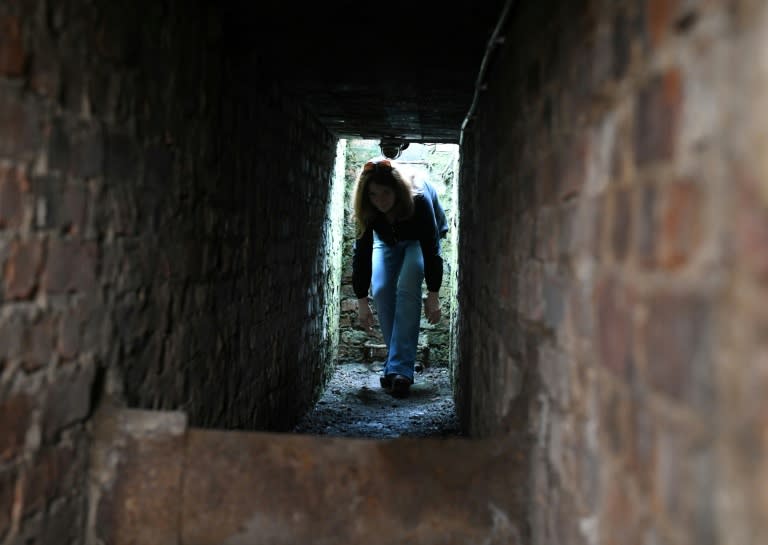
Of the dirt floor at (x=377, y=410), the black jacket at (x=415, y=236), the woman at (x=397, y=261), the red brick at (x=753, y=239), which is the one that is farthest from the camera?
the black jacket at (x=415, y=236)

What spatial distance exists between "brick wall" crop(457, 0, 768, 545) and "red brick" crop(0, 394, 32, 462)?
112 cm

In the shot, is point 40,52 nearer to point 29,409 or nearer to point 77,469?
point 29,409

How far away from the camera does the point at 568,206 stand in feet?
4.50

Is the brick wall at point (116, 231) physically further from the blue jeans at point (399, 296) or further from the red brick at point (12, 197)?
the blue jeans at point (399, 296)

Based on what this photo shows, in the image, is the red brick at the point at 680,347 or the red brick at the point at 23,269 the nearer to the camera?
the red brick at the point at 680,347

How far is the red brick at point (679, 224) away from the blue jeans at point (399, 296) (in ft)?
14.3

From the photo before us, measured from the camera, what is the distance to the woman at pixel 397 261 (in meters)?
4.90

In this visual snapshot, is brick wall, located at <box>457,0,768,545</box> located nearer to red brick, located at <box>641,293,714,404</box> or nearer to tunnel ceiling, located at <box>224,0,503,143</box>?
red brick, located at <box>641,293,714,404</box>

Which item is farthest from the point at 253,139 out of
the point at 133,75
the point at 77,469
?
the point at 77,469

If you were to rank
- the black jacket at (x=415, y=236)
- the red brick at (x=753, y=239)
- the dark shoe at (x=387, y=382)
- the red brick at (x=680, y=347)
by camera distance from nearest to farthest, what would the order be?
the red brick at (x=753, y=239), the red brick at (x=680, y=347), the black jacket at (x=415, y=236), the dark shoe at (x=387, y=382)

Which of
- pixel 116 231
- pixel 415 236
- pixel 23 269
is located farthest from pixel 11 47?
pixel 415 236

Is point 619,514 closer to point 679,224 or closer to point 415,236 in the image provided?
point 679,224

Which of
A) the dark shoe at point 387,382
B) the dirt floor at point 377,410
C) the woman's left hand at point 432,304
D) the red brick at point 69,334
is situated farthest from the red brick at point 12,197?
the dark shoe at point 387,382

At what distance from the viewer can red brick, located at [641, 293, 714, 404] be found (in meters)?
0.75
